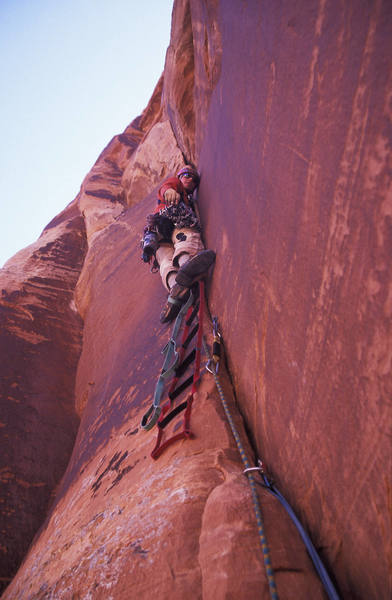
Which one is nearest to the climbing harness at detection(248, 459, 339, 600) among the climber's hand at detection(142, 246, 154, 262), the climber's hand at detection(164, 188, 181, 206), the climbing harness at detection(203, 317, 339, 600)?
the climbing harness at detection(203, 317, 339, 600)

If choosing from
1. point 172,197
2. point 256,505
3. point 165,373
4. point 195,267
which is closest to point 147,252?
point 172,197

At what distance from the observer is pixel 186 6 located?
4.11 meters

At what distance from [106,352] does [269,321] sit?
284 cm

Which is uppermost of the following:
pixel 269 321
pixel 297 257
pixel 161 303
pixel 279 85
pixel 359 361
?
pixel 279 85

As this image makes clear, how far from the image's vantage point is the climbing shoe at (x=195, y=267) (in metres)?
2.56

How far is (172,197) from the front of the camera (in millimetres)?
3697

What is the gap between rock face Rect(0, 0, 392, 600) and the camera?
82cm

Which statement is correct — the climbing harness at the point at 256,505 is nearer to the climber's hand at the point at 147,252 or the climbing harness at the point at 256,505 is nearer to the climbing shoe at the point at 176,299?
the climbing shoe at the point at 176,299

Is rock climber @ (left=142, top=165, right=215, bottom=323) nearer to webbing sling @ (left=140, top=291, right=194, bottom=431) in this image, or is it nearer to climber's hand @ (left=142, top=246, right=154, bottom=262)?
climber's hand @ (left=142, top=246, right=154, bottom=262)

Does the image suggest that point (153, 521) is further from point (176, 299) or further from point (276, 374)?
point (176, 299)

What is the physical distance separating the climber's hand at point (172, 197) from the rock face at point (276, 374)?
0.99 metres

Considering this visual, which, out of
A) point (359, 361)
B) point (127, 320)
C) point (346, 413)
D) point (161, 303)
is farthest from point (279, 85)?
point (127, 320)

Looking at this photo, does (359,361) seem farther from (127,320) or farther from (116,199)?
(116,199)

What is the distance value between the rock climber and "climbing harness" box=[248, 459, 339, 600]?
1.58m
